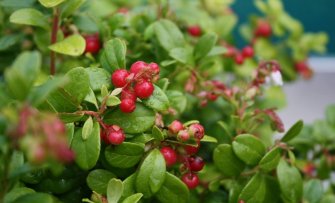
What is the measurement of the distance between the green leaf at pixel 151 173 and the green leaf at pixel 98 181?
2.1 inches

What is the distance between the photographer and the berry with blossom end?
1037 mm

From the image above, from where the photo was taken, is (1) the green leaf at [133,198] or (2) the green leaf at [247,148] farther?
(2) the green leaf at [247,148]

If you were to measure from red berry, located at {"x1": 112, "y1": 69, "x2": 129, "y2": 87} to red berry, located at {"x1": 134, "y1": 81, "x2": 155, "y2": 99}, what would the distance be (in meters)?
0.02

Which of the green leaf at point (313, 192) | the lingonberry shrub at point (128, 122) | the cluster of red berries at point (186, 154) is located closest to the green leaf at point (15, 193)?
the lingonberry shrub at point (128, 122)

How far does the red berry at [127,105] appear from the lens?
0.78m

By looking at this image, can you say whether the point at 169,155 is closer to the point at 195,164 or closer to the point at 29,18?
the point at 195,164

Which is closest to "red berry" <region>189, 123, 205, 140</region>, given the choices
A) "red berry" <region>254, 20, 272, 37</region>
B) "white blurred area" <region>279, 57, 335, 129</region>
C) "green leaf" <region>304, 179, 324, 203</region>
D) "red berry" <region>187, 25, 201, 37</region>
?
"green leaf" <region>304, 179, 324, 203</region>

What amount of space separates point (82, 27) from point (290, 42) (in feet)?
2.53

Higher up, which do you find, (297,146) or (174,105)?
(174,105)

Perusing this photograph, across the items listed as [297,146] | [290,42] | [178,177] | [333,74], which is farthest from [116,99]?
[333,74]

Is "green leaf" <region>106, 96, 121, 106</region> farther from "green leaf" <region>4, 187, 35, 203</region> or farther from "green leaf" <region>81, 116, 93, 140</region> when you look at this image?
"green leaf" <region>4, 187, 35, 203</region>

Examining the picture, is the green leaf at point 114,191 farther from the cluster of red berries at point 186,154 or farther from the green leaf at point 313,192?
the green leaf at point 313,192

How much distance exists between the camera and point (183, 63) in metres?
0.99

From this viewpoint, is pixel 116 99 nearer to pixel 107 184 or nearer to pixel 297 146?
pixel 107 184
